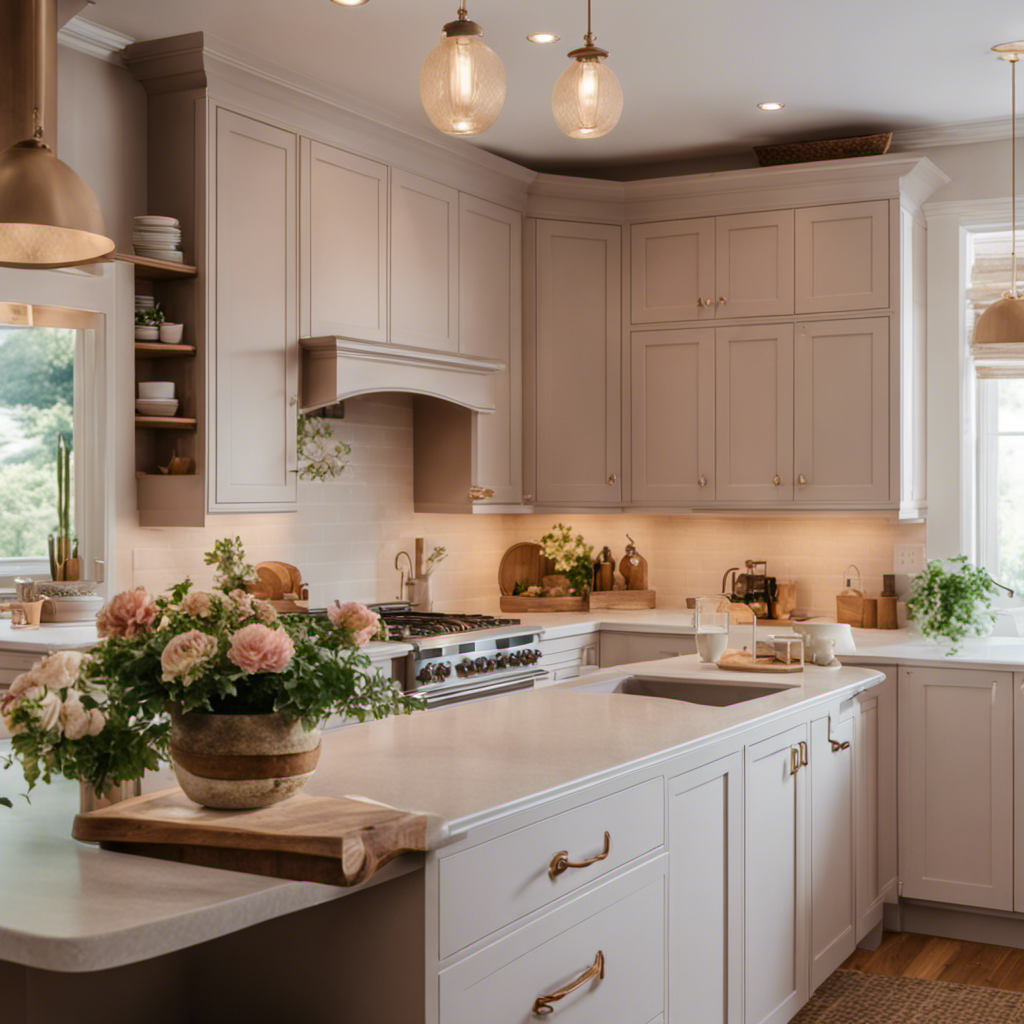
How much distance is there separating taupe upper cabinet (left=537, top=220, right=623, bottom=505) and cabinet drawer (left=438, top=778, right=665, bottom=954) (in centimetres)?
310

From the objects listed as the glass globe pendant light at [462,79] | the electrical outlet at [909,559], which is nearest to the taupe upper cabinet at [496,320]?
the electrical outlet at [909,559]

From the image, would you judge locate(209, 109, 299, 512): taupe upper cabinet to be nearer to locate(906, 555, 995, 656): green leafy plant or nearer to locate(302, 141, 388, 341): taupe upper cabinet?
locate(302, 141, 388, 341): taupe upper cabinet

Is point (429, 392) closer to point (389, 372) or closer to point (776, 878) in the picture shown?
point (389, 372)

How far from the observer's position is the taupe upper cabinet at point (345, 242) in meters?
4.33

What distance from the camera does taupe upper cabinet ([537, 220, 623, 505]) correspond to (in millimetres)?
5461

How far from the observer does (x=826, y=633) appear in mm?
3771

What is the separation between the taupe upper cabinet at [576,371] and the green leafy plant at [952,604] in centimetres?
145

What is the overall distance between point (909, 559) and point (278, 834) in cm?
415

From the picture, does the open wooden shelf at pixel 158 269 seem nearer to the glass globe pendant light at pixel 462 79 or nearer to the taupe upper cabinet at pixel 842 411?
the glass globe pendant light at pixel 462 79

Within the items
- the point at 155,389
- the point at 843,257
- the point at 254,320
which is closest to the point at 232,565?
the point at 155,389

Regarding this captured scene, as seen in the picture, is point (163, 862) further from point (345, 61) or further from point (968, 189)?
point (968, 189)

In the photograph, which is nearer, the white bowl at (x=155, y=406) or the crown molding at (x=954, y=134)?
the white bowl at (x=155, y=406)

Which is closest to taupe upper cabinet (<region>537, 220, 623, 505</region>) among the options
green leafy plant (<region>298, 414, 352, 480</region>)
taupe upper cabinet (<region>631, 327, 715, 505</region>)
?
taupe upper cabinet (<region>631, 327, 715, 505</region>)

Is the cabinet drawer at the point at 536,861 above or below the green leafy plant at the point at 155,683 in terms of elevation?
below
